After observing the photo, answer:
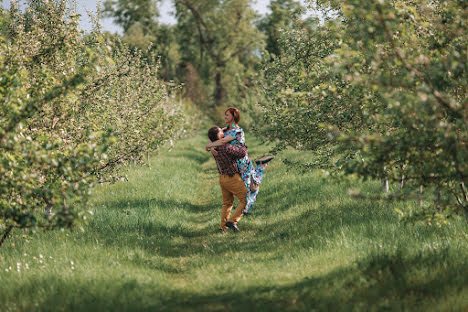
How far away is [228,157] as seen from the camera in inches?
376

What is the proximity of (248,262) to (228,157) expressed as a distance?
2927 millimetres

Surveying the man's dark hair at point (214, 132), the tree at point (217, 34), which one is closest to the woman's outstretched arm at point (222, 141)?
the man's dark hair at point (214, 132)

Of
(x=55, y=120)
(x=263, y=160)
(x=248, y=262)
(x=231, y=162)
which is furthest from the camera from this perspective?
(x=263, y=160)

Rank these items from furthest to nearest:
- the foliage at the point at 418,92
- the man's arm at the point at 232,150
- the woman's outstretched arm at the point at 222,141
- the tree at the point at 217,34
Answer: the tree at the point at 217,34 < the man's arm at the point at 232,150 < the woman's outstretched arm at the point at 222,141 < the foliage at the point at 418,92

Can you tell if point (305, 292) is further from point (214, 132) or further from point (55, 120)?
point (55, 120)

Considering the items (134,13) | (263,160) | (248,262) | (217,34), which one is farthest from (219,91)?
(248,262)

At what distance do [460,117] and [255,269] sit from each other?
375 cm

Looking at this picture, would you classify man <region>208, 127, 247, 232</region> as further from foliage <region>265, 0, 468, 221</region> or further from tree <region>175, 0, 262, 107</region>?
tree <region>175, 0, 262, 107</region>

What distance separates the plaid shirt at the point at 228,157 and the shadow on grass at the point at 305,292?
379 cm

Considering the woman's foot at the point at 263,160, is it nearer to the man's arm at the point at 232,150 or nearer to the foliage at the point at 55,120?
the man's arm at the point at 232,150

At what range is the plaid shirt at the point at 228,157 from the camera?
949 centimetres

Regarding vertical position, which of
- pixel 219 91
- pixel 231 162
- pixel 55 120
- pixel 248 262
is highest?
pixel 55 120

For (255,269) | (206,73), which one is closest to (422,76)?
(255,269)

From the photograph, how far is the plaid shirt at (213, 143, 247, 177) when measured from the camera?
949 centimetres
